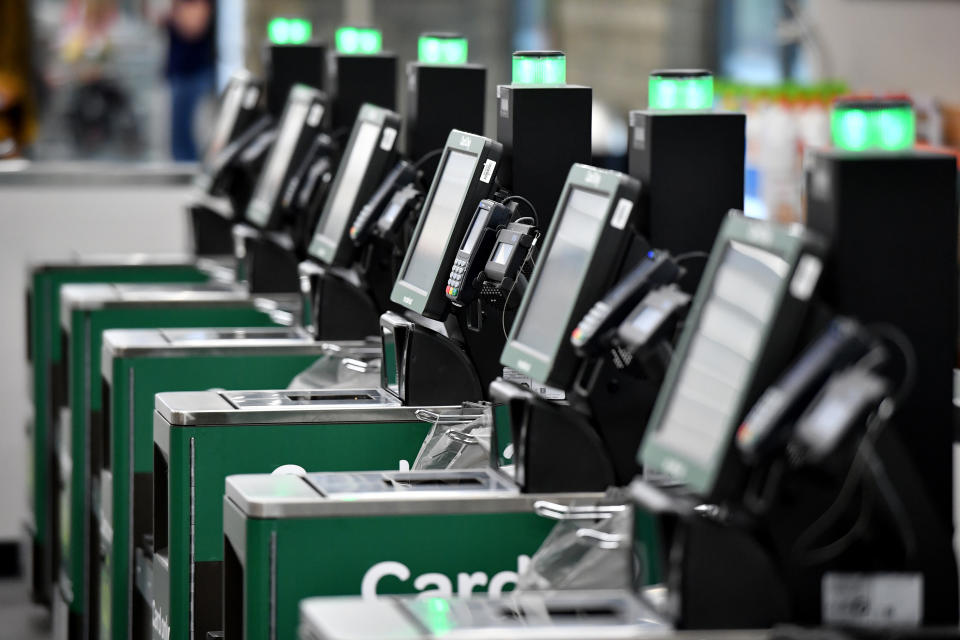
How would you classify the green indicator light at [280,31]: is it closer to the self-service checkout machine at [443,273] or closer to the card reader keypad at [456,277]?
the self-service checkout machine at [443,273]

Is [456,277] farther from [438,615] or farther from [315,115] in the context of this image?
[315,115]

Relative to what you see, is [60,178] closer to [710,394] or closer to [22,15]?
[22,15]

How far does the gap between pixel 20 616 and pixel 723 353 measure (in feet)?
14.0

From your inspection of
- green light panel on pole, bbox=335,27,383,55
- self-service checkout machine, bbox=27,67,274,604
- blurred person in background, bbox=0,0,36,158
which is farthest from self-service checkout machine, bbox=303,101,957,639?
blurred person in background, bbox=0,0,36,158

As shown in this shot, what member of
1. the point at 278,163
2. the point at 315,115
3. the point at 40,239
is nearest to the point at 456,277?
the point at 315,115

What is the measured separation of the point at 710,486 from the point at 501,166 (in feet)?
4.39

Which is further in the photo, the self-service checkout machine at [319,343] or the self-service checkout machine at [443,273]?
the self-service checkout machine at [319,343]

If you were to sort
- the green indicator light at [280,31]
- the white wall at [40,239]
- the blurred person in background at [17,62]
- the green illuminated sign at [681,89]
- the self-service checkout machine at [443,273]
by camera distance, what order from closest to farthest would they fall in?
the green illuminated sign at [681,89], the self-service checkout machine at [443,273], the green indicator light at [280,31], the white wall at [40,239], the blurred person in background at [17,62]

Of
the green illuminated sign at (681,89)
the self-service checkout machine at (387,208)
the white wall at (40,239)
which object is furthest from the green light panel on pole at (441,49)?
the white wall at (40,239)

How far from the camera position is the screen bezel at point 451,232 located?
332 cm

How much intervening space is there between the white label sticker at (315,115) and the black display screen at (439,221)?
126cm

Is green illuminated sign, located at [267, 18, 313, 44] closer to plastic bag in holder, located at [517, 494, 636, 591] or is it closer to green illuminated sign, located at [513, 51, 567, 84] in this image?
green illuminated sign, located at [513, 51, 567, 84]

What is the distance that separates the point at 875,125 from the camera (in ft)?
7.50

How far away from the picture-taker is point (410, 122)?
414cm
